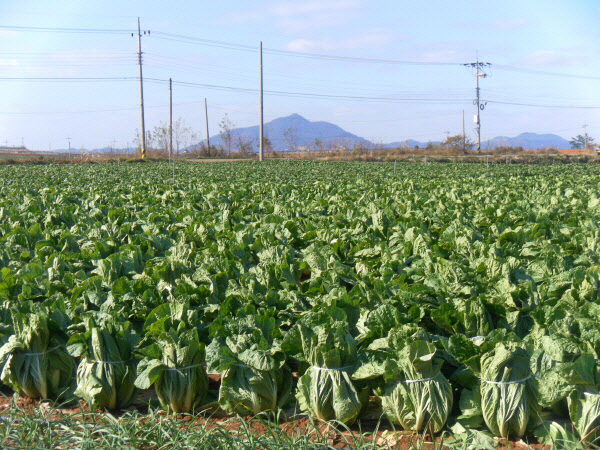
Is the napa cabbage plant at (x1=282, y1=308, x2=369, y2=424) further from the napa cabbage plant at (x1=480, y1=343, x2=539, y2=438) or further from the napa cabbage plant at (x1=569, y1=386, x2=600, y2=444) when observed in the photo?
the napa cabbage plant at (x1=569, y1=386, x2=600, y2=444)

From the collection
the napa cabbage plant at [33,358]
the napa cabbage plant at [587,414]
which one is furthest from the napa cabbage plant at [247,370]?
the napa cabbage plant at [587,414]

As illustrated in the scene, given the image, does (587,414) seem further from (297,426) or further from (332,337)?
(297,426)

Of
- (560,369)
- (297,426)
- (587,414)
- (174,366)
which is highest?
(560,369)

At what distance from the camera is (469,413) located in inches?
128

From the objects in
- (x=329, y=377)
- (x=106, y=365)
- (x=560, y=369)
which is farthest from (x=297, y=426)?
(x=560, y=369)

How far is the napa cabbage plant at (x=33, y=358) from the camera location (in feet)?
13.1

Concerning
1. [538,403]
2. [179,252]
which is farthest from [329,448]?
[179,252]

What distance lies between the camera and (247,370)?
3590 millimetres

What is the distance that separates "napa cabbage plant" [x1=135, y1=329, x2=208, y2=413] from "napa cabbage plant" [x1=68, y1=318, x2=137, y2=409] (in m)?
0.24

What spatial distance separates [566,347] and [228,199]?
36.2ft

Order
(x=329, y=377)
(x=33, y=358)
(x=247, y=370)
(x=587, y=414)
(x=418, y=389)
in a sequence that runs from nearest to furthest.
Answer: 1. (x=587, y=414)
2. (x=418, y=389)
3. (x=329, y=377)
4. (x=247, y=370)
5. (x=33, y=358)

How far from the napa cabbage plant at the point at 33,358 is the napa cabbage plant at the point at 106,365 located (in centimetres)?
27

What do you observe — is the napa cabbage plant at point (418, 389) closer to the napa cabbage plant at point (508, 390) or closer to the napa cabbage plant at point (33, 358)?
the napa cabbage plant at point (508, 390)

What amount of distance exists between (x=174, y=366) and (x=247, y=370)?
0.48 metres
